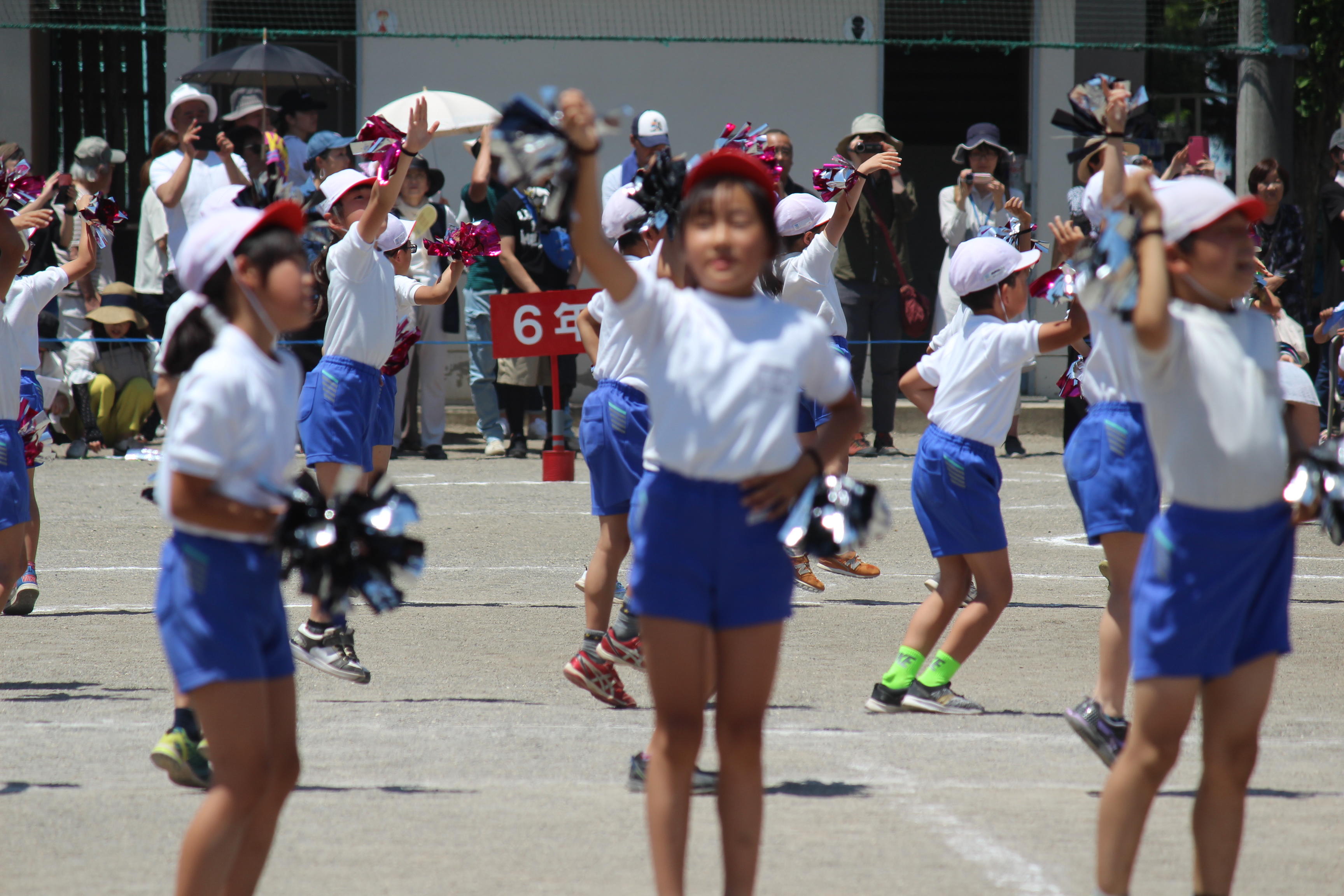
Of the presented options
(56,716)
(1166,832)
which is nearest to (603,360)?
(56,716)

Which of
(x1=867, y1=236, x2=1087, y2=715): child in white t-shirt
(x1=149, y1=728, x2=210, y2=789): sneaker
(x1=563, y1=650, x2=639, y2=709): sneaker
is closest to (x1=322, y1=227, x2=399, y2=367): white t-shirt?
(x1=563, y1=650, x2=639, y2=709): sneaker

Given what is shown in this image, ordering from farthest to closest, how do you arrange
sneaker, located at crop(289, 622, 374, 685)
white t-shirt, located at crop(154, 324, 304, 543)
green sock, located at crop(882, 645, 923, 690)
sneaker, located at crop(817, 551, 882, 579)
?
1. sneaker, located at crop(817, 551, 882, 579)
2. sneaker, located at crop(289, 622, 374, 685)
3. green sock, located at crop(882, 645, 923, 690)
4. white t-shirt, located at crop(154, 324, 304, 543)

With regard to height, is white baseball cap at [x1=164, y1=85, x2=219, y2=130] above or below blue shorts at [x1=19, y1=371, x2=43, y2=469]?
above

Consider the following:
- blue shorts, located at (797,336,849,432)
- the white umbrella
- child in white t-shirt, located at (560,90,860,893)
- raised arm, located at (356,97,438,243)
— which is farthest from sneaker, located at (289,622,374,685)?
the white umbrella

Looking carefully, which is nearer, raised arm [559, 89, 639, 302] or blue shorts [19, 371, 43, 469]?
raised arm [559, 89, 639, 302]

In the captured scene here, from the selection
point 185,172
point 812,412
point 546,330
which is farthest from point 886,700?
point 185,172

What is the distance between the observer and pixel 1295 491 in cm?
407

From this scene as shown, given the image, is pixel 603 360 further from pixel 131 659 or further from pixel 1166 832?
pixel 1166 832

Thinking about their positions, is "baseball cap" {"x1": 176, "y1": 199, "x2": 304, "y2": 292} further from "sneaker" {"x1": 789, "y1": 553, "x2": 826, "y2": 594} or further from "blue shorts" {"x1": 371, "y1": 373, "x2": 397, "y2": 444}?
"sneaker" {"x1": 789, "y1": 553, "x2": 826, "y2": 594}

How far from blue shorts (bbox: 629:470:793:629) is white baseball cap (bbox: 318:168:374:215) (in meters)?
4.47

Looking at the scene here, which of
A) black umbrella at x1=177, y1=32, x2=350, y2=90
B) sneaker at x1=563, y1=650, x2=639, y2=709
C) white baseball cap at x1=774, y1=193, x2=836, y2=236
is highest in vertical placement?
black umbrella at x1=177, y1=32, x2=350, y2=90

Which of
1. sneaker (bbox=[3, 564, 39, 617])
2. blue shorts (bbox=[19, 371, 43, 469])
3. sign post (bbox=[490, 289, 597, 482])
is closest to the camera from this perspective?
blue shorts (bbox=[19, 371, 43, 469])

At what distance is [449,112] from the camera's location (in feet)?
50.1

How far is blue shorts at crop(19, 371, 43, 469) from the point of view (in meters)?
8.16
